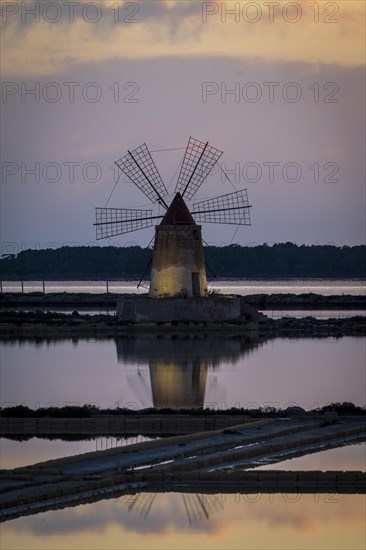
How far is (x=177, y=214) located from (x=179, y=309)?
200 cm

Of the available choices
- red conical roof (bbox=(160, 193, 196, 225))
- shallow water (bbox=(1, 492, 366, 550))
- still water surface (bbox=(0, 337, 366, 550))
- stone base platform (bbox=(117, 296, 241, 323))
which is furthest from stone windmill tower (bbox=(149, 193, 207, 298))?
shallow water (bbox=(1, 492, 366, 550))

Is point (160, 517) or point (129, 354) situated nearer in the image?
point (160, 517)

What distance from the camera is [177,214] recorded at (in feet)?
110

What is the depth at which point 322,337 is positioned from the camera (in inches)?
1374

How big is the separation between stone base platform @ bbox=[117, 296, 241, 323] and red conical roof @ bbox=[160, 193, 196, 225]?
1594 millimetres

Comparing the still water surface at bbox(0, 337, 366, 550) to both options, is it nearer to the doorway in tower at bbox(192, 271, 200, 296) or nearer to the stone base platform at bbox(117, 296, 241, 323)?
the doorway in tower at bbox(192, 271, 200, 296)

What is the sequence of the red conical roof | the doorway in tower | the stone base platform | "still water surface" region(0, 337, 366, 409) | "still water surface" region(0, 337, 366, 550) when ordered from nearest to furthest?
"still water surface" region(0, 337, 366, 550) < "still water surface" region(0, 337, 366, 409) < the doorway in tower < the red conical roof < the stone base platform

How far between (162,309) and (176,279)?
138 centimetres

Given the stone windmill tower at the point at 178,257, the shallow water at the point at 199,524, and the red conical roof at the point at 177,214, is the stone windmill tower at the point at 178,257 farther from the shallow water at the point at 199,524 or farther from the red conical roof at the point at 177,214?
the shallow water at the point at 199,524

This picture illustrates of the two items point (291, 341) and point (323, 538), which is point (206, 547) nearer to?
point (323, 538)

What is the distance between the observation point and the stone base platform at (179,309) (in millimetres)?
33844

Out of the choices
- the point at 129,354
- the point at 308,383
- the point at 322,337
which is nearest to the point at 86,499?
the point at 308,383

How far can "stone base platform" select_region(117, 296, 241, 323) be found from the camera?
33.8 metres

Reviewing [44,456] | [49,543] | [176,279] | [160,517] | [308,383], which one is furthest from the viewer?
[176,279]
